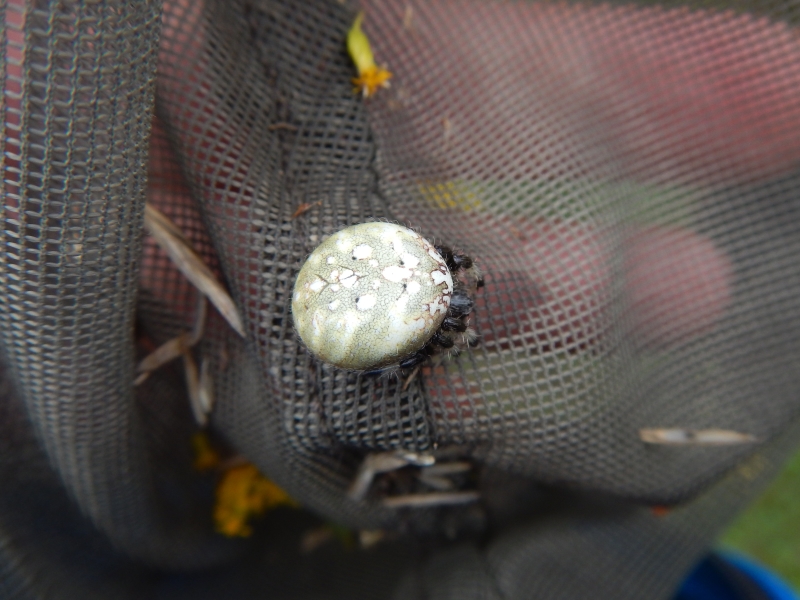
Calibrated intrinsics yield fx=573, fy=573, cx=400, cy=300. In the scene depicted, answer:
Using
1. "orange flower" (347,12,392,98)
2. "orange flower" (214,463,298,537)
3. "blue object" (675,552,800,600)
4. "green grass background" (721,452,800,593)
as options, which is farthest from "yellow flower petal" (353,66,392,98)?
"green grass background" (721,452,800,593)

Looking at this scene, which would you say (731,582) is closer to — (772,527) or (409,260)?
(772,527)

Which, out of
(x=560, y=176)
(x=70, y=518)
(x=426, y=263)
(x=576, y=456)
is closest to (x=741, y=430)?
(x=576, y=456)

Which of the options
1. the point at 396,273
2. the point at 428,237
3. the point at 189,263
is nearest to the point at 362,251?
the point at 396,273

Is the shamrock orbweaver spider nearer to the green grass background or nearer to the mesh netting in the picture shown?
the mesh netting

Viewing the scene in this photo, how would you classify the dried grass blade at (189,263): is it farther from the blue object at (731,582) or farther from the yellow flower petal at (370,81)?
the blue object at (731,582)

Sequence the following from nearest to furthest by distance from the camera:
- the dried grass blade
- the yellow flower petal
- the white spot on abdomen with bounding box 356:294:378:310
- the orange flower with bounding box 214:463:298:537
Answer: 1. the white spot on abdomen with bounding box 356:294:378:310
2. the dried grass blade
3. the yellow flower petal
4. the orange flower with bounding box 214:463:298:537

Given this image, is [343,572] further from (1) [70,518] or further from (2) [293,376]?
(2) [293,376]
